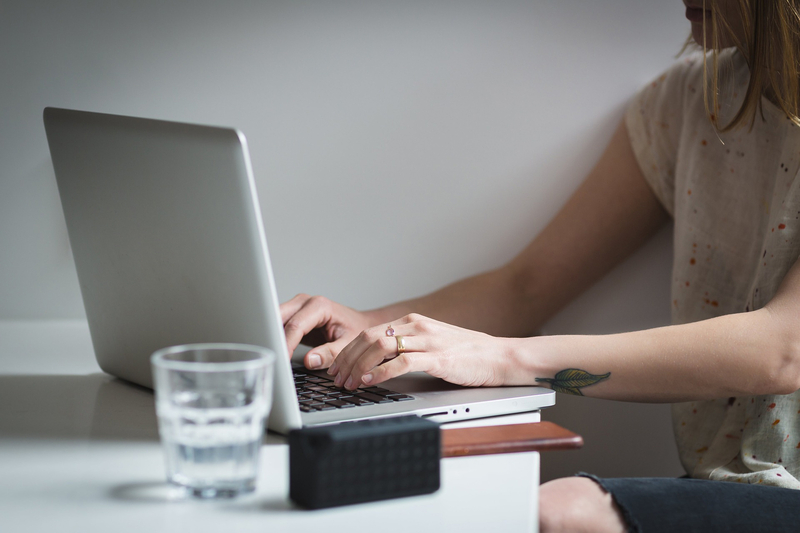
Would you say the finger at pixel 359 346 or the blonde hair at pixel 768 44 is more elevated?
the blonde hair at pixel 768 44

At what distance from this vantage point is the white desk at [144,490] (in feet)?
1.60

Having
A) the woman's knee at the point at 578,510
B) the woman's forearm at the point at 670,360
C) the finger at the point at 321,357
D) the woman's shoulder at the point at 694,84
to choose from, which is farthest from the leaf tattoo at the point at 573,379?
the woman's shoulder at the point at 694,84

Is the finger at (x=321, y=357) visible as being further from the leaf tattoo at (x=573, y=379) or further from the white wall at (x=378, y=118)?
the white wall at (x=378, y=118)

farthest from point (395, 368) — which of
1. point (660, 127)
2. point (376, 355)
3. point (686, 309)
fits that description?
point (660, 127)

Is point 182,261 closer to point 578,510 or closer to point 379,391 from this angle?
point 379,391

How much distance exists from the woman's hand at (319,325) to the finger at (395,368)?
15 centimetres

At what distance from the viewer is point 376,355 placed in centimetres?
77

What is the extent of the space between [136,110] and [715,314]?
1.05 meters

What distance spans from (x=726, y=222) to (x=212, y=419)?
945 millimetres

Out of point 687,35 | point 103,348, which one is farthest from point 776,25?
point 103,348

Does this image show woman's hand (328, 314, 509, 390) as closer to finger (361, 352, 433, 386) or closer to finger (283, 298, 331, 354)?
finger (361, 352, 433, 386)

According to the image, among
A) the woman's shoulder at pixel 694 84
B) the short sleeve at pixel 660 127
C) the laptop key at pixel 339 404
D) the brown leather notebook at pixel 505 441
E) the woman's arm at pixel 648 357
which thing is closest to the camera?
the brown leather notebook at pixel 505 441

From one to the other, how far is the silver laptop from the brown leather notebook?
0.08 meters

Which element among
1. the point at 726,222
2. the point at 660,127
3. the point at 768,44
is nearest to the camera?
the point at 768,44
